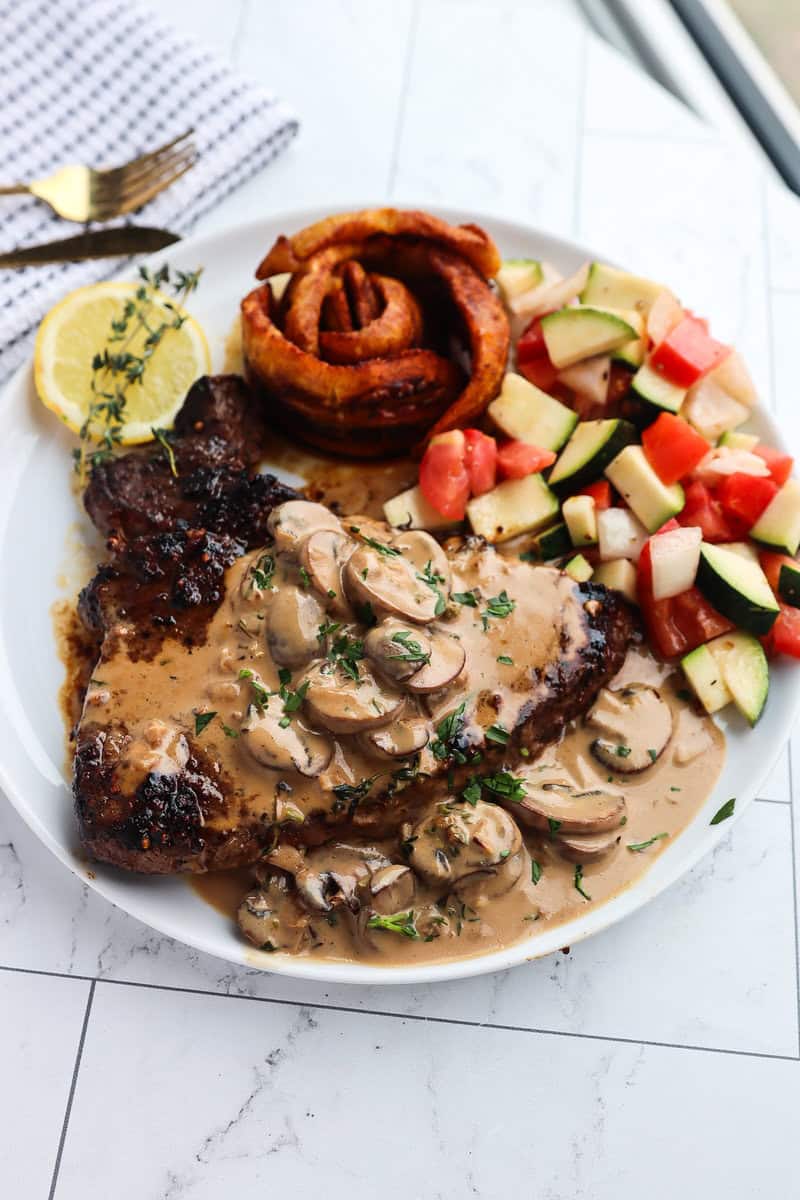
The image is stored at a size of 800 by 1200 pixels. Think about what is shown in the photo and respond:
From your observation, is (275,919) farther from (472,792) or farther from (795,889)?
(795,889)

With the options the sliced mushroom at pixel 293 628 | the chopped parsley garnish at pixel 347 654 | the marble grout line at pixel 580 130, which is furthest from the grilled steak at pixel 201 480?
the marble grout line at pixel 580 130

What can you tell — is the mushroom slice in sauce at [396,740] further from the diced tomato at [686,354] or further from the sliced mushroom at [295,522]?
the diced tomato at [686,354]

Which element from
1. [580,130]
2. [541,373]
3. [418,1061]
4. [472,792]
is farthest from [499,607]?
[580,130]

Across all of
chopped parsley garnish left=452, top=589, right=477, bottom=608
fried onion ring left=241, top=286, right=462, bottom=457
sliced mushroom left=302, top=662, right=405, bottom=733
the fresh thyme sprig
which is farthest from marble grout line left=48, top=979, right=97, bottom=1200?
fried onion ring left=241, top=286, right=462, bottom=457

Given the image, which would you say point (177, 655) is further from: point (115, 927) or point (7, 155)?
point (7, 155)

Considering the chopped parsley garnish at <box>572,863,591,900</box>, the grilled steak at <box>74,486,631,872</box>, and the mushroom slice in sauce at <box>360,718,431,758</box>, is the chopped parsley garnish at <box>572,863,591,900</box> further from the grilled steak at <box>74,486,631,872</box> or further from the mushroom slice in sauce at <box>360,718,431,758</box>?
the mushroom slice in sauce at <box>360,718,431,758</box>

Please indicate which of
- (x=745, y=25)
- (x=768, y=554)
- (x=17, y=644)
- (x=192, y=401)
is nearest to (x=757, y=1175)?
(x=768, y=554)
